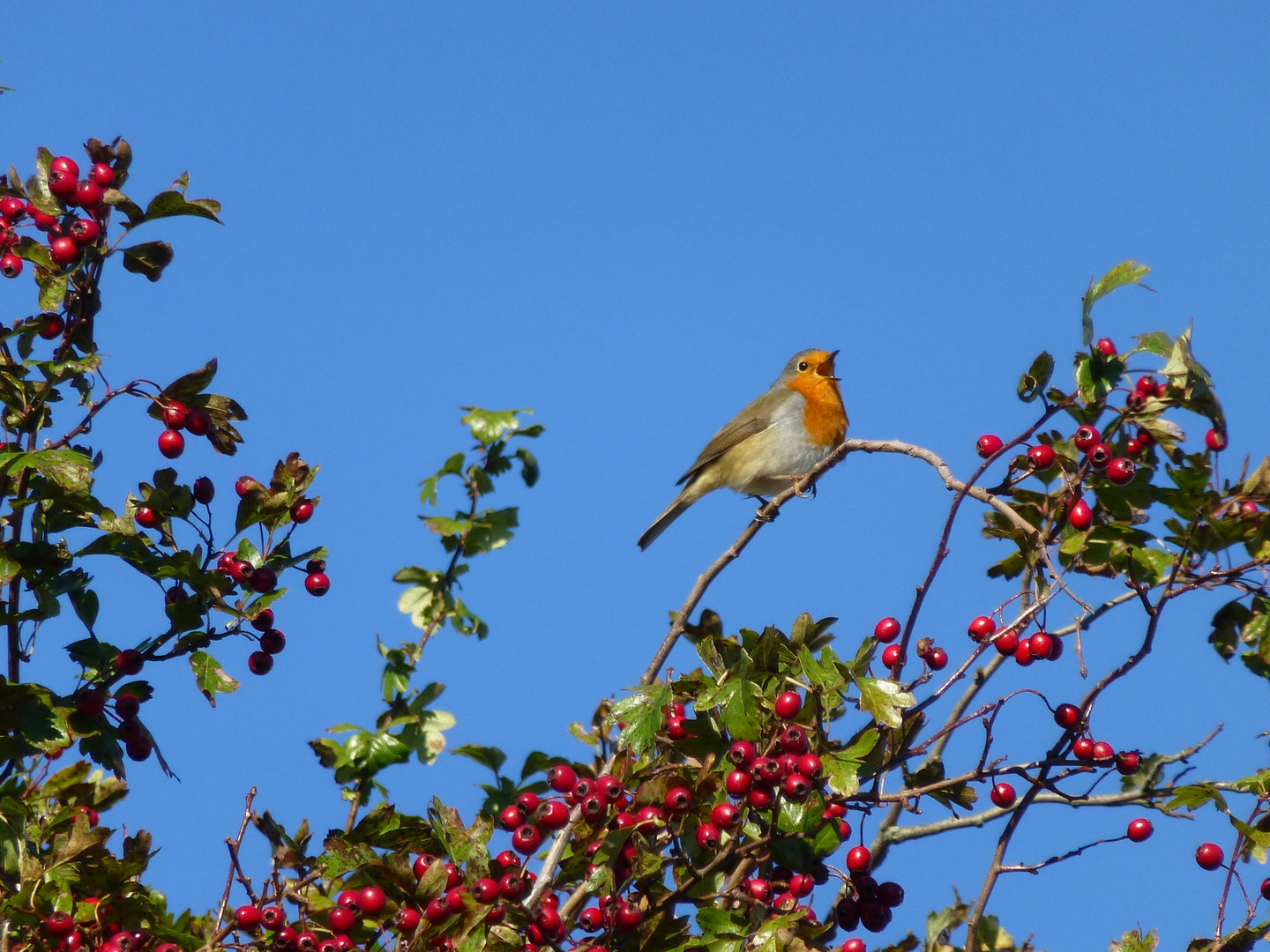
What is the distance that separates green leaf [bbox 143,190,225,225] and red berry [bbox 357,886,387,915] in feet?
6.19

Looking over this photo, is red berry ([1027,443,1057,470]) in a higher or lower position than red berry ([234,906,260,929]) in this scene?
higher

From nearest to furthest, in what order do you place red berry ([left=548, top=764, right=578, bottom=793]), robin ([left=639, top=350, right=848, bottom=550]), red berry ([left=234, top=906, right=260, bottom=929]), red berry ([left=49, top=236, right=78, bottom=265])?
red berry ([left=234, top=906, right=260, bottom=929]) < red berry ([left=548, top=764, right=578, bottom=793]) < red berry ([left=49, top=236, right=78, bottom=265]) < robin ([left=639, top=350, right=848, bottom=550])

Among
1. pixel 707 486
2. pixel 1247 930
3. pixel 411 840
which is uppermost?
pixel 707 486

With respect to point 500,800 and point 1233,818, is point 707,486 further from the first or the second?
point 1233,818

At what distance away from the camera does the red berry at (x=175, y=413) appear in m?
3.52

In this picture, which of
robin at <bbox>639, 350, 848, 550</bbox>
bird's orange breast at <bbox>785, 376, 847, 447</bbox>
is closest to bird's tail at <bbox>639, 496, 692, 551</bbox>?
robin at <bbox>639, 350, 848, 550</bbox>

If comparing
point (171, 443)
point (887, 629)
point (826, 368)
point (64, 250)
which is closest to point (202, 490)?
point (171, 443)

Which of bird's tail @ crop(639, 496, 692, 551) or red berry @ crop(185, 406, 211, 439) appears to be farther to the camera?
bird's tail @ crop(639, 496, 692, 551)

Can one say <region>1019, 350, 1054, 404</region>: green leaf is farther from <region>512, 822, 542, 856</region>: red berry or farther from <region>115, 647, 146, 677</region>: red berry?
<region>115, 647, 146, 677</region>: red berry

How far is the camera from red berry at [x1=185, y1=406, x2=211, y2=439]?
3508mm

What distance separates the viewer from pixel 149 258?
3486 millimetres

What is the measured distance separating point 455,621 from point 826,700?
2347 millimetres

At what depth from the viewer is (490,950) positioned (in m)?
2.72

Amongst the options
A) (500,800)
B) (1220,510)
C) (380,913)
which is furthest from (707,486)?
(380,913)
